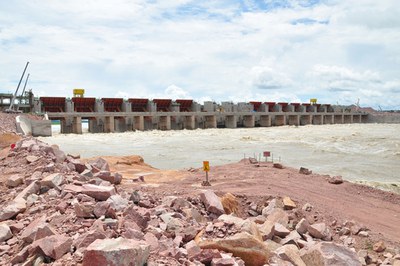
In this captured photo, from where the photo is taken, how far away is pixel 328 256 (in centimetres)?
471

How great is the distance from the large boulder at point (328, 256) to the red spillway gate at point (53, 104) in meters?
40.7

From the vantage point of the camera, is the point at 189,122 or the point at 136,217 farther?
the point at 189,122

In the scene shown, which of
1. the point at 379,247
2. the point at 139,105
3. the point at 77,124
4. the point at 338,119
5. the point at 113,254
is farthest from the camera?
the point at 338,119

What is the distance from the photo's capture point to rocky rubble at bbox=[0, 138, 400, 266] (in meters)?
3.70

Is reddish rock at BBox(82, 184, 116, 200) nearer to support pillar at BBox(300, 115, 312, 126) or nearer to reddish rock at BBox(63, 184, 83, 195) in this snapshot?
reddish rock at BBox(63, 184, 83, 195)

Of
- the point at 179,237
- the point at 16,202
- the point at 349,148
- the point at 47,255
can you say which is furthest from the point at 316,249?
the point at 349,148

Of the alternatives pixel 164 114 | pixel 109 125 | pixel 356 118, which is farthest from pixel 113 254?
pixel 356 118

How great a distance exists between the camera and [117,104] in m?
47.6

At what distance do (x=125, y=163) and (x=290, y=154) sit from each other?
37.0ft

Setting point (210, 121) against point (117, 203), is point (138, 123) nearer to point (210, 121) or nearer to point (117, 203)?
point (210, 121)

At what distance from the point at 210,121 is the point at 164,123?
7.51 meters

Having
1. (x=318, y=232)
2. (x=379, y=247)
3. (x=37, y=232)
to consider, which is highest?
(x=37, y=232)

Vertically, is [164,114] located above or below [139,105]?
below

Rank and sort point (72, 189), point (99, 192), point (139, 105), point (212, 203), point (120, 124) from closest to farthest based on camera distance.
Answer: point (99, 192) → point (72, 189) → point (212, 203) → point (120, 124) → point (139, 105)
